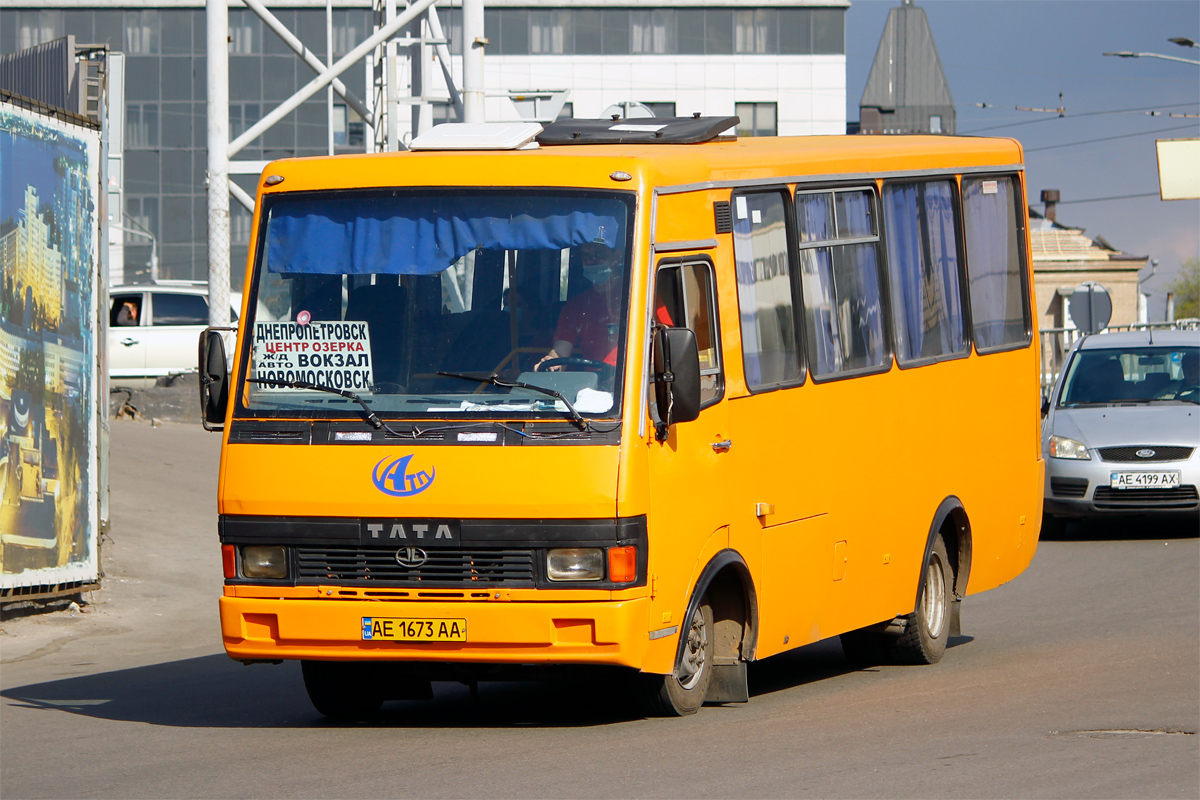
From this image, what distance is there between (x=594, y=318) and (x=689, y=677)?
185cm

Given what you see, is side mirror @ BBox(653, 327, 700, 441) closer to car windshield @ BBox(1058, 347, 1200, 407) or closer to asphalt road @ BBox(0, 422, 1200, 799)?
asphalt road @ BBox(0, 422, 1200, 799)

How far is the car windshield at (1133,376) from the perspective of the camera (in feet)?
64.4

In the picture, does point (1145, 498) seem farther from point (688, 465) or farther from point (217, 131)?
point (688, 465)

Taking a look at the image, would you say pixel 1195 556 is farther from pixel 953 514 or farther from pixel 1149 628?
pixel 953 514

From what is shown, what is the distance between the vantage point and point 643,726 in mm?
8570

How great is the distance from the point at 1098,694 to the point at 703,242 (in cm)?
315

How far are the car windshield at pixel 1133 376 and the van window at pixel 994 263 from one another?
7052 millimetres

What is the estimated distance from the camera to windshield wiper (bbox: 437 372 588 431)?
8047 mm

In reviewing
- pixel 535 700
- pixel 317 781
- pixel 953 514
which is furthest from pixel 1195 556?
pixel 317 781

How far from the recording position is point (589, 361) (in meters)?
8.20

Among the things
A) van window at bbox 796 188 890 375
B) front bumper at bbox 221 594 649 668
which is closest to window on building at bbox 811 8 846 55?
van window at bbox 796 188 890 375

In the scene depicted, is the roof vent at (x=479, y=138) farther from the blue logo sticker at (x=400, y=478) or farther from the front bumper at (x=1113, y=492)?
the front bumper at (x=1113, y=492)

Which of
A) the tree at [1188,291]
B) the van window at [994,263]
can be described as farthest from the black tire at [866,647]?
the tree at [1188,291]

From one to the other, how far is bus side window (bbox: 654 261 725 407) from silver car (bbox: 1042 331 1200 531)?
10746mm
